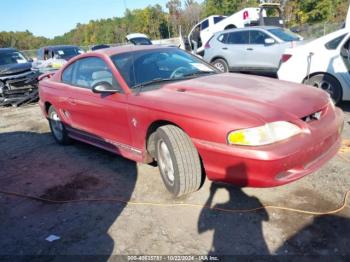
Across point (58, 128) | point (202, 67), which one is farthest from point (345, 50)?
point (58, 128)

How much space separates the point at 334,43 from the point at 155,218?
509cm

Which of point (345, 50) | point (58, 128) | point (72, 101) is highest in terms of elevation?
point (345, 50)

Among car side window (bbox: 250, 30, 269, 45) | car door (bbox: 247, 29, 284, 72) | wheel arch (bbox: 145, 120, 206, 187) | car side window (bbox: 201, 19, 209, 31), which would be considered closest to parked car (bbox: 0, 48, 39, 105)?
car door (bbox: 247, 29, 284, 72)

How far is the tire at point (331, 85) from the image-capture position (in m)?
6.39

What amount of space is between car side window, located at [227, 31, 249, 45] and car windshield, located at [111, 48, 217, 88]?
7.09 meters

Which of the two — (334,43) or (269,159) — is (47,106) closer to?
(269,159)

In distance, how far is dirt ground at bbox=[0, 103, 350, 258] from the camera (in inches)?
114

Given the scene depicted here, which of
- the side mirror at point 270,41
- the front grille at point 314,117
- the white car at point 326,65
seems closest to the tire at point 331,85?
the white car at point 326,65

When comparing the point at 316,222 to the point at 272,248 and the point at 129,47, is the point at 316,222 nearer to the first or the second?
the point at 272,248

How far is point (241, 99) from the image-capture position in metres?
3.38

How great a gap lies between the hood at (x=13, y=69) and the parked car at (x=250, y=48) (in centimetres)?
601

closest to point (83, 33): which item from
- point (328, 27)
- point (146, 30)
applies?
point (146, 30)

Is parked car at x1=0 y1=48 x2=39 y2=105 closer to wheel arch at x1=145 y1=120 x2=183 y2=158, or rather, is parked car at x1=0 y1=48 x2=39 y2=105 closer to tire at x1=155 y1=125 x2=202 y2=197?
wheel arch at x1=145 y1=120 x2=183 y2=158

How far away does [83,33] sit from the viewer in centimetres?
9581
